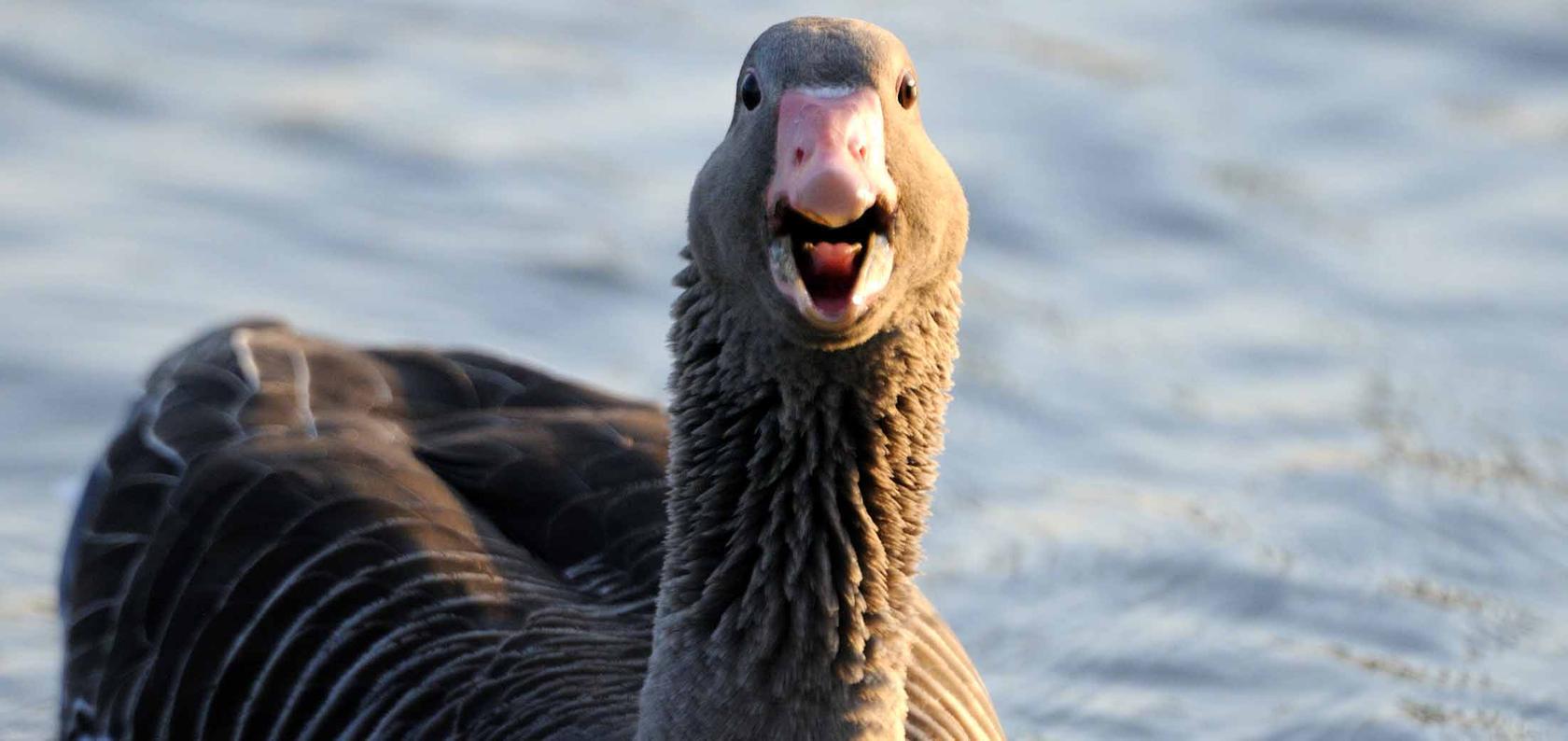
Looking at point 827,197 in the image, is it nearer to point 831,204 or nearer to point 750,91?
point 831,204

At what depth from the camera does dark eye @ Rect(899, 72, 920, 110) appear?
18.3 ft

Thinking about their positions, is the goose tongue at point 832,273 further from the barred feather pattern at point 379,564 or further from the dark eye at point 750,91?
the barred feather pattern at point 379,564

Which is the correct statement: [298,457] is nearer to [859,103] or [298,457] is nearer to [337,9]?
[859,103]

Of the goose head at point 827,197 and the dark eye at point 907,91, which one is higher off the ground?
the dark eye at point 907,91

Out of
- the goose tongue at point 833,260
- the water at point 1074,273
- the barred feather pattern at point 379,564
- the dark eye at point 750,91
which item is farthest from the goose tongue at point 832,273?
the water at point 1074,273

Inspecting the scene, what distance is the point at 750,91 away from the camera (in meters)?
5.63

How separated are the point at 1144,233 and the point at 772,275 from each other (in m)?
7.60

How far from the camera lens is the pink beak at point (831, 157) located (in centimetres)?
502

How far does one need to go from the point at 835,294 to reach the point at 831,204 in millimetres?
266

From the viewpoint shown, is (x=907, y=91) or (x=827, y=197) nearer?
(x=827, y=197)

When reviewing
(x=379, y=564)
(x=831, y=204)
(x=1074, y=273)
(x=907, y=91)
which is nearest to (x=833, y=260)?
(x=831, y=204)

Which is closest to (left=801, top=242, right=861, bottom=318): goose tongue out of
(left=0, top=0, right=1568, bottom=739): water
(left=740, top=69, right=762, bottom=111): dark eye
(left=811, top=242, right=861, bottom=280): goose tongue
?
(left=811, top=242, right=861, bottom=280): goose tongue

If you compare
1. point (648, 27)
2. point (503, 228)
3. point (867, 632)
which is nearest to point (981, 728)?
point (867, 632)

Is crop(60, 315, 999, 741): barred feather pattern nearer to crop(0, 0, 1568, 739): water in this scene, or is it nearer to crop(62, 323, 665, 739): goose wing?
crop(62, 323, 665, 739): goose wing
